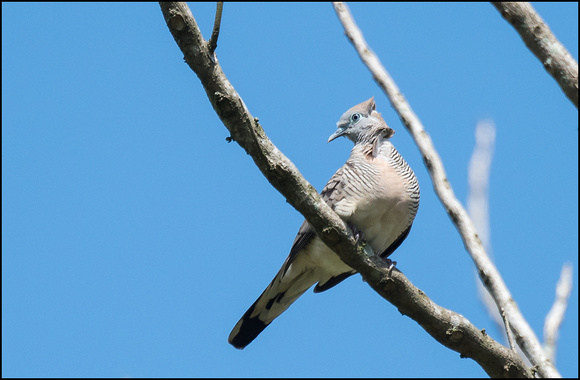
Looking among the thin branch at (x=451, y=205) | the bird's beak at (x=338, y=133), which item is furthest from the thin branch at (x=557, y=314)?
the bird's beak at (x=338, y=133)

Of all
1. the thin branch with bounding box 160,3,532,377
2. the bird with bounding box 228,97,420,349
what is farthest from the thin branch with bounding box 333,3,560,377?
the bird with bounding box 228,97,420,349

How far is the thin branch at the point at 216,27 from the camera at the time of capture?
316 cm

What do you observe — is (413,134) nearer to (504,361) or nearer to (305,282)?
(305,282)

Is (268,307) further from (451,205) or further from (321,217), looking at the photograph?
(321,217)

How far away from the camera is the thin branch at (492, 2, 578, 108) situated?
345 centimetres

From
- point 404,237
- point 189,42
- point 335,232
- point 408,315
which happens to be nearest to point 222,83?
point 189,42

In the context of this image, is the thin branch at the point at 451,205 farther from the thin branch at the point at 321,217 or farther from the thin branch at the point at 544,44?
the thin branch at the point at 544,44

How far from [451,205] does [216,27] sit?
8.10 feet

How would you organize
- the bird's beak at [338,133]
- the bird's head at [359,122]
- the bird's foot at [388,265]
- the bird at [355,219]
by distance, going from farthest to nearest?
1. the bird's beak at [338,133]
2. the bird's head at [359,122]
3. the bird at [355,219]
4. the bird's foot at [388,265]

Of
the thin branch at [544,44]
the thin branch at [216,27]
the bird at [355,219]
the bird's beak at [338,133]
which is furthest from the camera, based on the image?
the bird's beak at [338,133]

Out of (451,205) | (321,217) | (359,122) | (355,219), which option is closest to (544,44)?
(321,217)

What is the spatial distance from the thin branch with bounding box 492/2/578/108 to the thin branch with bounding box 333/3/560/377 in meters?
1.60

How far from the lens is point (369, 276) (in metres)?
4.24

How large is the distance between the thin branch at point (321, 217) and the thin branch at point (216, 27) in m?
0.04
